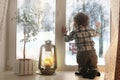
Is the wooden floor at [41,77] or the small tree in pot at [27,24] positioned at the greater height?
the small tree in pot at [27,24]

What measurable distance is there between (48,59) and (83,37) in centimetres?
40

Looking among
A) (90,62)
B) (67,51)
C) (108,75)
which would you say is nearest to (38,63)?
(67,51)

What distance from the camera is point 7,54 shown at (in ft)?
8.61

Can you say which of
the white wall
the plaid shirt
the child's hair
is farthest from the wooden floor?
the child's hair

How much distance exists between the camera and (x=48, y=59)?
8.21ft

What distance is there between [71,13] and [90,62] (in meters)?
0.54

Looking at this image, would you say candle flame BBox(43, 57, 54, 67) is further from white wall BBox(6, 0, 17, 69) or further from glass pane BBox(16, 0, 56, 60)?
white wall BBox(6, 0, 17, 69)

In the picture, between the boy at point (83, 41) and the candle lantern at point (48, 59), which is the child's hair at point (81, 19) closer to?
the boy at point (83, 41)

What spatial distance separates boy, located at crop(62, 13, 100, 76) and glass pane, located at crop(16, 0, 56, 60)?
0.78ft

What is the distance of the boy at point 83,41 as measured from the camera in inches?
97.6

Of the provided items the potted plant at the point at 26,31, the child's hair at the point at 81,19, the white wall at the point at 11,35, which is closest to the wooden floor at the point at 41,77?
the potted plant at the point at 26,31

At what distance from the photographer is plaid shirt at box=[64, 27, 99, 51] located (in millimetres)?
2488

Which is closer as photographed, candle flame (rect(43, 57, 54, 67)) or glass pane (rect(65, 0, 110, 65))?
candle flame (rect(43, 57, 54, 67))

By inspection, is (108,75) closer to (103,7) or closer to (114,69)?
(114,69)
